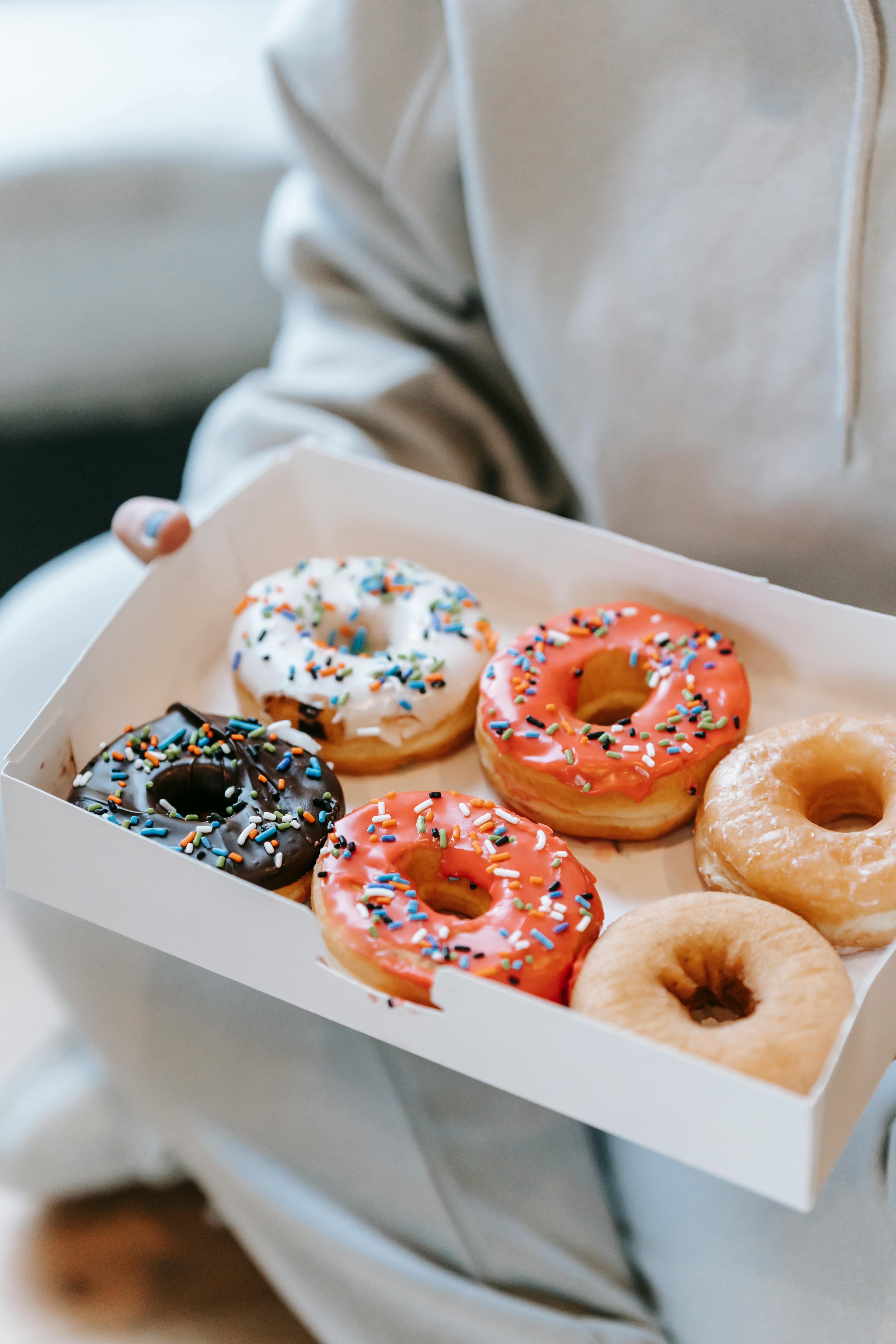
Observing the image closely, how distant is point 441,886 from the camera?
940 mm

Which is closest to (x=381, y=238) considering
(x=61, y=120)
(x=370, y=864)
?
(x=370, y=864)

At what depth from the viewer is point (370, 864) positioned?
2.90 ft

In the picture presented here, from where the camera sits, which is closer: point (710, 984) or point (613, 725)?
point (710, 984)

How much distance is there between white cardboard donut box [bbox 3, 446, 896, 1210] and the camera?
0.65 m

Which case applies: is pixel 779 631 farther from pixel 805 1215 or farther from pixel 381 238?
pixel 381 238

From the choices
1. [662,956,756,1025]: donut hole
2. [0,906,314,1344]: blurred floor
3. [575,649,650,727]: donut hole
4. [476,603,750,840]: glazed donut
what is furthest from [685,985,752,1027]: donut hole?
[0,906,314,1344]: blurred floor

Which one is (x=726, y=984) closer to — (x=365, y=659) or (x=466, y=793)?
(x=466, y=793)

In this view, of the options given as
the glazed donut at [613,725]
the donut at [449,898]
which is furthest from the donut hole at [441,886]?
the glazed donut at [613,725]

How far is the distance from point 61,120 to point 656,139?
3.71ft

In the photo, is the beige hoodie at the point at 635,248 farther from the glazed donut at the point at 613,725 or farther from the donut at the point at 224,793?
the donut at the point at 224,793

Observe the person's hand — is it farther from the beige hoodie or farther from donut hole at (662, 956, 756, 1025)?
donut hole at (662, 956, 756, 1025)

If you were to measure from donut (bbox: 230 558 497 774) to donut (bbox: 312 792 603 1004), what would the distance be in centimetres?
10

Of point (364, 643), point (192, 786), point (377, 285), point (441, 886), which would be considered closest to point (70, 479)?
point (377, 285)

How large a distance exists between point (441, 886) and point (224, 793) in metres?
0.20
